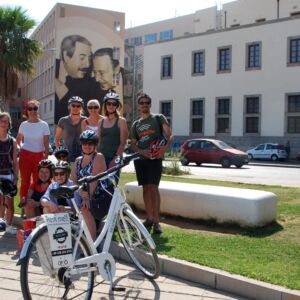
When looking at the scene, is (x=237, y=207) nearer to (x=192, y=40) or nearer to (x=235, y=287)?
(x=235, y=287)

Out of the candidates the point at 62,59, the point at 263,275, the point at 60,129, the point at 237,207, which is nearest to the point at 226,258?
the point at 263,275

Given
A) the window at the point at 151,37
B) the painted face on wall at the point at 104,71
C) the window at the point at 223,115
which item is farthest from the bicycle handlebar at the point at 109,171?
the window at the point at 151,37

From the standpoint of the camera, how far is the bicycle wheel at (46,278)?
4.32 metres

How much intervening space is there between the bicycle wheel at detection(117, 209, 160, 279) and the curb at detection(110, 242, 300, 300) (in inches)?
14.3

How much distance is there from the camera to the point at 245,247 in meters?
6.52

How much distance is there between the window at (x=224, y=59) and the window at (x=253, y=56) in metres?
2.01

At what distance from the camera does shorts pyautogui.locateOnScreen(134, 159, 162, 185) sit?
7246 millimetres

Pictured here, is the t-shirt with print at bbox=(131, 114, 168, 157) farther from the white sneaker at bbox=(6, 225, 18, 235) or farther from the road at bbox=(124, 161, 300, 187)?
A: the road at bbox=(124, 161, 300, 187)

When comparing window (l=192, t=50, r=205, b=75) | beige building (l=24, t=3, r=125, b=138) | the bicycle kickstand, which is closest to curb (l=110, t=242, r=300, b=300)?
the bicycle kickstand

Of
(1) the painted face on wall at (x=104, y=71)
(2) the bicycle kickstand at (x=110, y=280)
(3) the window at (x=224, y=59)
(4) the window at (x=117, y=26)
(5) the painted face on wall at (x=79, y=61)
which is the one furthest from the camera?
(4) the window at (x=117, y=26)

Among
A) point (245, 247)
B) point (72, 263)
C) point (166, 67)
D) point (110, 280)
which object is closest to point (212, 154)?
point (245, 247)

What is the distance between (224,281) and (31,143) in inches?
167

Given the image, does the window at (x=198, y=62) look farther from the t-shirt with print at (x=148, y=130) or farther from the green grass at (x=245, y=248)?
the t-shirt with print at (x=148, y=130)

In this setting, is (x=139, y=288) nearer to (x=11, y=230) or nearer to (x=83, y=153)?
(x=83, y=153)
